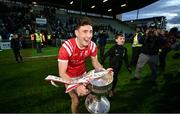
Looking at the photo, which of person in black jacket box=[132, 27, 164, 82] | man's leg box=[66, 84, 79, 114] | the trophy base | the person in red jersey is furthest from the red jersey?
person in black jacket box=[132, 27, 164, 82]

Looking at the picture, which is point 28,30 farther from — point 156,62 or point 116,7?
point 116,7

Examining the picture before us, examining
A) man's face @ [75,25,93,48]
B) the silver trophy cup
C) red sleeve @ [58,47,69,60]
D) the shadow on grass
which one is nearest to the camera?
the silver trophy cup

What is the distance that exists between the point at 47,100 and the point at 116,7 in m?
56.9

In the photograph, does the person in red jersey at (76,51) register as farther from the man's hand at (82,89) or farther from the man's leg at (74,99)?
the man's hand at (82,89)

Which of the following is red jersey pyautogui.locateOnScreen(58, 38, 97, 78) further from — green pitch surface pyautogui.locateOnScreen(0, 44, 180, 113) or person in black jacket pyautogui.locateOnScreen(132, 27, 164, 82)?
person in black jacket pyautogui.locateOnScreen(132, 27, 164, 82)

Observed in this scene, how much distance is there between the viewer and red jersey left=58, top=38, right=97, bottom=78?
4002 mm

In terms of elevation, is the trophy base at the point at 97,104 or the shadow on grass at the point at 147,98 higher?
the trophy base at the point at 97,104

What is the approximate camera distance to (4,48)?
27812 mm

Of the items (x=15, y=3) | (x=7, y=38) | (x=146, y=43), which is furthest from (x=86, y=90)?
(x=15, y=3)

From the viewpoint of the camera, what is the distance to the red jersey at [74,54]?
400 centimetres

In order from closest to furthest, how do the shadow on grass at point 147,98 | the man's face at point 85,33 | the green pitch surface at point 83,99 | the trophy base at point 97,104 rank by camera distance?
the trophy base at point 97,104 < the man's face at point 85,33 < the shadow on grass at point 147,98 < the green pitch surface at point 83,99

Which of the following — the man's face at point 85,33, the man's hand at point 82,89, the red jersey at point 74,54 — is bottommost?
the man's hand at point 82,89

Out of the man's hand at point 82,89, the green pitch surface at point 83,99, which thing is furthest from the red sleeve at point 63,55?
the green pitch surface at point 83,99

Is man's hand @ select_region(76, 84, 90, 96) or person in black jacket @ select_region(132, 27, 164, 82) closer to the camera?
man's hand @ select_region(76, 84, 90, 96)
